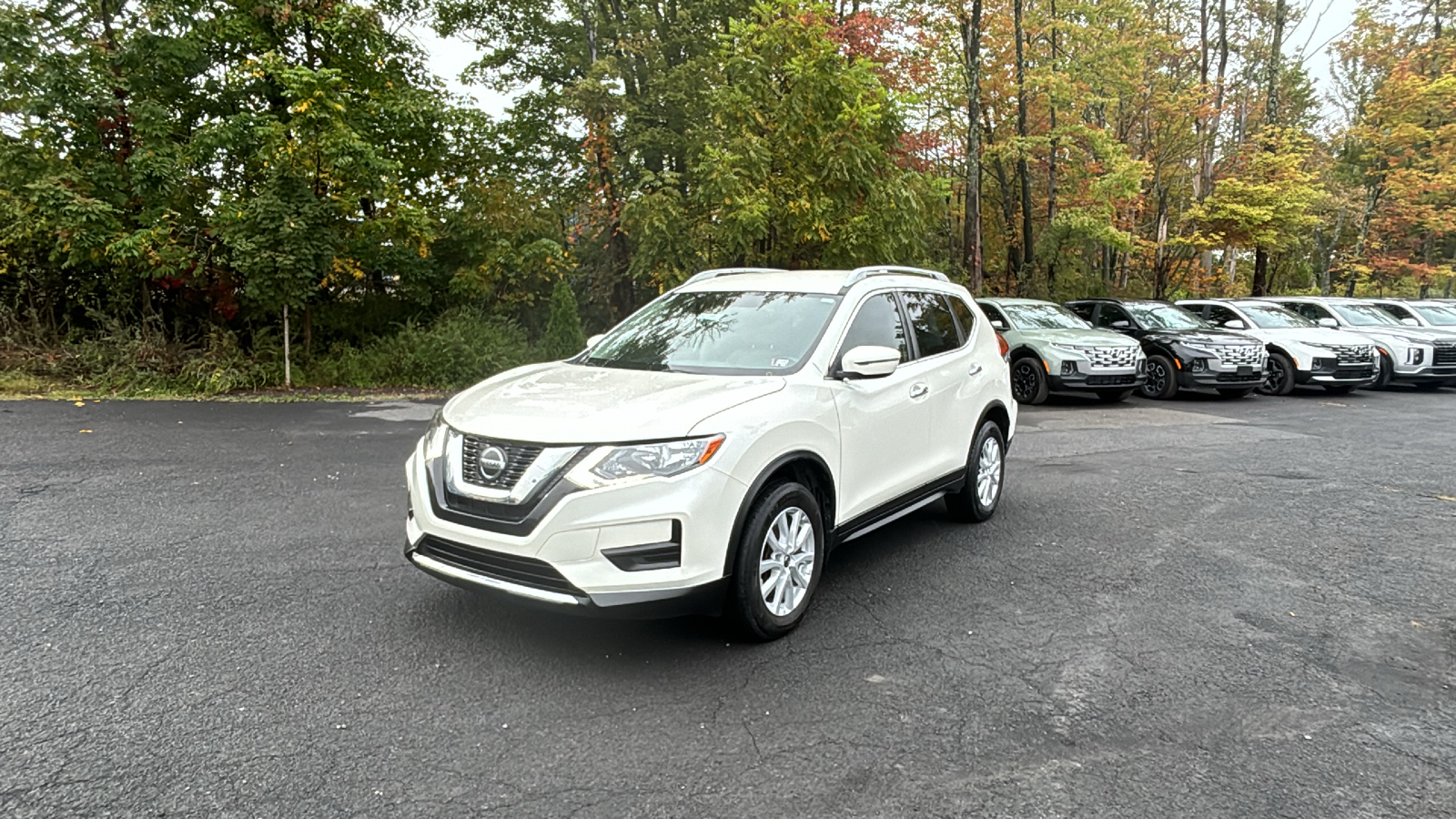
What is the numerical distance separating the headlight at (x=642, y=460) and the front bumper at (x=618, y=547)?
4cm

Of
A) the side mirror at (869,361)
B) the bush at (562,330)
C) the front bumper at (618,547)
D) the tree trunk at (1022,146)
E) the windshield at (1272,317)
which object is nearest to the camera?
the front bumper at (618,547)

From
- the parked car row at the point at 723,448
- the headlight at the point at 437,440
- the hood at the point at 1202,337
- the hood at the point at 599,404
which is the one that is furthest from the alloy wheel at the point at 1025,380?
the headlight at the point at 437,440

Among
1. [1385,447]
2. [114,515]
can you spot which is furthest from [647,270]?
[1385,447]

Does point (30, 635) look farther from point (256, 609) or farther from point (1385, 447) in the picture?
point (1385, 447)

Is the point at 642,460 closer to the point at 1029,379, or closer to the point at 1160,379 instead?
the point at 1029,379

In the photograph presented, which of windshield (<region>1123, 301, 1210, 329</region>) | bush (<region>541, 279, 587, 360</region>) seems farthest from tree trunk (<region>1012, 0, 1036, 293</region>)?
bush (<region>541, 279, 587, 360</region>)

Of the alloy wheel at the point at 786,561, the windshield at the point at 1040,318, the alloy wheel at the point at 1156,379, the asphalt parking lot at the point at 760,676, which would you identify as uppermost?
the windshield at the point at 1040,318

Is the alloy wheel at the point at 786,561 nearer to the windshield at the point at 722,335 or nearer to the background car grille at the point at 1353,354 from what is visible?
the windshield at the point at 722,335

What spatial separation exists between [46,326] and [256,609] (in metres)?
12.3

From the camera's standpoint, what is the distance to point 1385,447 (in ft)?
29.3

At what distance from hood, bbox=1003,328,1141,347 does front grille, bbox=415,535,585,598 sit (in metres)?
10.9

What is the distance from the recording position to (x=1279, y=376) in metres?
14.2

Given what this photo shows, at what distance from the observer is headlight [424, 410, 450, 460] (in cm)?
367

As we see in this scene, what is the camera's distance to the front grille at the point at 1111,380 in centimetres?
1191
